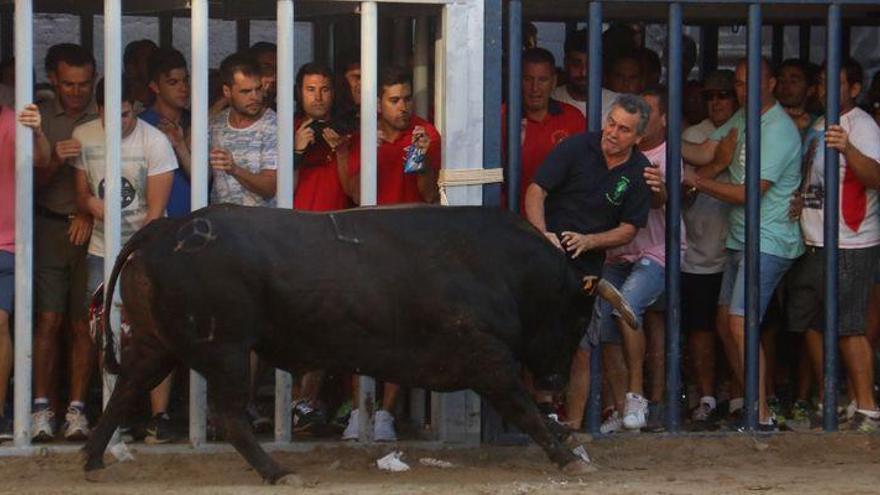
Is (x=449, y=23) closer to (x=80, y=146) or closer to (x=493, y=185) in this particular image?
(x=493, y=185)

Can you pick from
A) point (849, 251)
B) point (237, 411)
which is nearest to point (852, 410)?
point (849, 251)

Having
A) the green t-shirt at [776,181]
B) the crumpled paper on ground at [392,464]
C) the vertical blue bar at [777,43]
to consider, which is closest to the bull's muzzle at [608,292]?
the green t-shirt at [776,181]

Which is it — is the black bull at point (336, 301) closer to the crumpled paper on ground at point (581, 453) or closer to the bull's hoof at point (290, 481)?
the bull's hoof at point (290, 481)

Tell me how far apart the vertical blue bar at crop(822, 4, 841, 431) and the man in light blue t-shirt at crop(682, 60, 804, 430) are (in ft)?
0.97

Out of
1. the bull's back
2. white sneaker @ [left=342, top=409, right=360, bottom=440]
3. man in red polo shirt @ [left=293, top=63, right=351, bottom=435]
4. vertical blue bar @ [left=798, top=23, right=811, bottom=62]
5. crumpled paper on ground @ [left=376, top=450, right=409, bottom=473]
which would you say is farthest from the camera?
vertical blue bar @ [left=798, top=23, right=811, bottom=62]

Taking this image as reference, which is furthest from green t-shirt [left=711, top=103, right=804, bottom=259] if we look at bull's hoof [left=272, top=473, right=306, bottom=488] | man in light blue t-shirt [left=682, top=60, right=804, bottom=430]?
bull's hoof [left=272, top=473, right=306, bottom=488]

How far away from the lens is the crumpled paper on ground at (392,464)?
29.0 feet

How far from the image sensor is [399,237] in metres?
8.57

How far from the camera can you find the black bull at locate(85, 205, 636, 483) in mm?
8250

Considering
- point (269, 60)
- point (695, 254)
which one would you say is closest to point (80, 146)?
point (269, 60)

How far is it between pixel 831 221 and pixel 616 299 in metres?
1.33

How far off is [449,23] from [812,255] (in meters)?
2.30

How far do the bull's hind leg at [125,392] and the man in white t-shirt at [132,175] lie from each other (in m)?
0.69

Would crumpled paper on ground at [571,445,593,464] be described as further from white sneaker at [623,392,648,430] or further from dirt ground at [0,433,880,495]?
white sneaker at [623,392,648,430]
